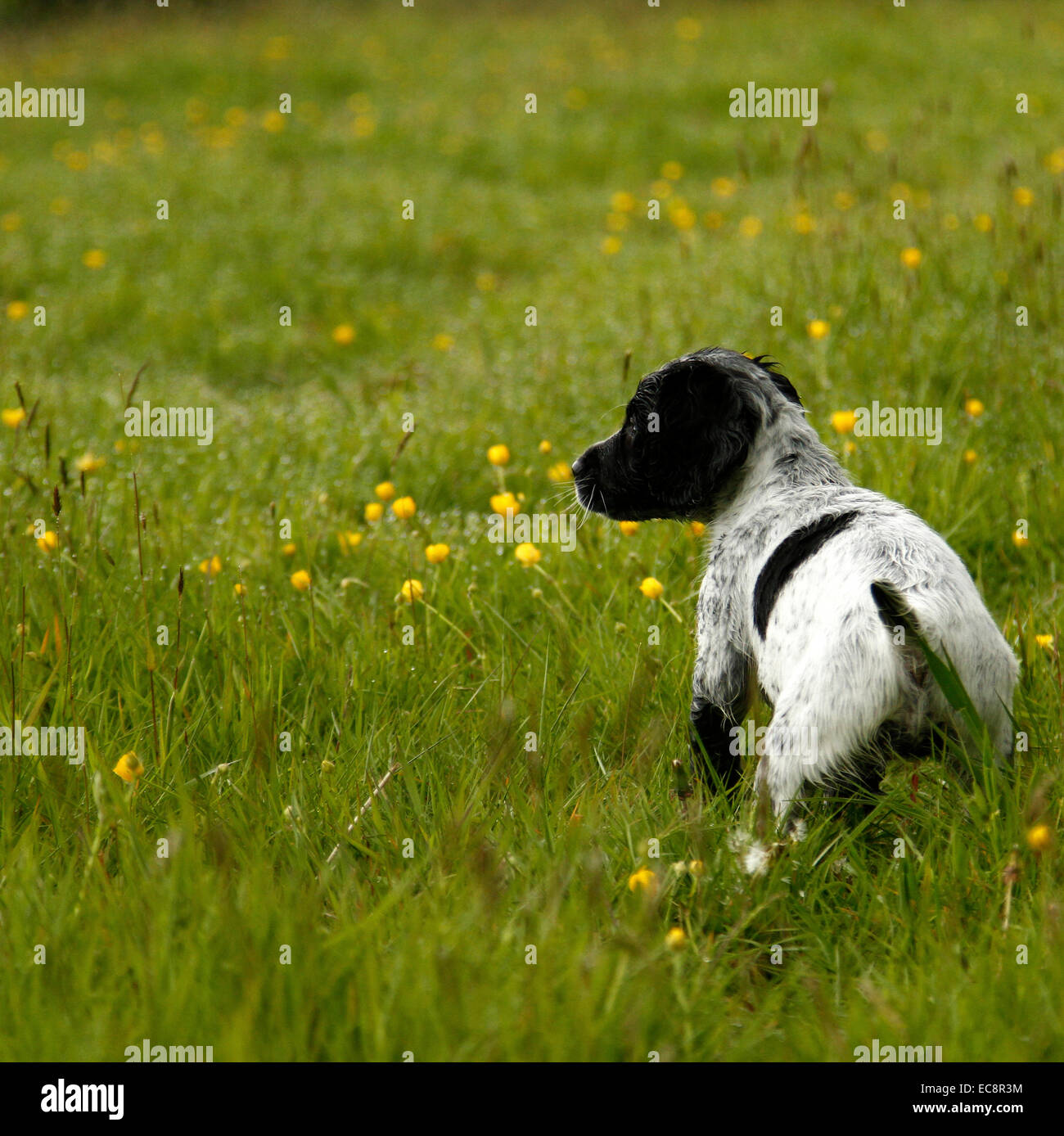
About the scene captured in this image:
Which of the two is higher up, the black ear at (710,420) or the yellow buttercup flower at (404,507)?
the black ear at (710,420)

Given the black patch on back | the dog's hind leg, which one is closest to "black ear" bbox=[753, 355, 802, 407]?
the black patch on back

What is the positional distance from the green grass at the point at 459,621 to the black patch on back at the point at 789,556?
0.41 meters

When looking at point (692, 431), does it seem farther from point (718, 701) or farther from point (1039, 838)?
point (1039, 838)

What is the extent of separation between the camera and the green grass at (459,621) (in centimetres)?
223

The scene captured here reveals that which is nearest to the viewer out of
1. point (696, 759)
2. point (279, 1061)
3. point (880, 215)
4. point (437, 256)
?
point (279, 1061)

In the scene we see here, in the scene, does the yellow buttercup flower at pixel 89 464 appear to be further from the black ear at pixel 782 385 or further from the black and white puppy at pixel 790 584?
the black ear at pixel 782 385

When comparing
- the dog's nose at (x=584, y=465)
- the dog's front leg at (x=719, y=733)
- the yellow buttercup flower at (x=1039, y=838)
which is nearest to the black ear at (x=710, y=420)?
the dog's nose at (x=584, y=465)

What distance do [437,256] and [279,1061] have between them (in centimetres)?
759

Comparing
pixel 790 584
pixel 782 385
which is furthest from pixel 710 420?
pixel 790 584

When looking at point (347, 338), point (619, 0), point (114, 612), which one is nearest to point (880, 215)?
point (347, 338)

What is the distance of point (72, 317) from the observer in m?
7.67

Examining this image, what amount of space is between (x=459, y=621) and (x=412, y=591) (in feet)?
1.37

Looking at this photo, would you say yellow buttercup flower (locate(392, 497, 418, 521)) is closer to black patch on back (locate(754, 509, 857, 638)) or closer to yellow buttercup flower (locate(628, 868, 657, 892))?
black patch on back (locate(754, 509, 857, 638))
